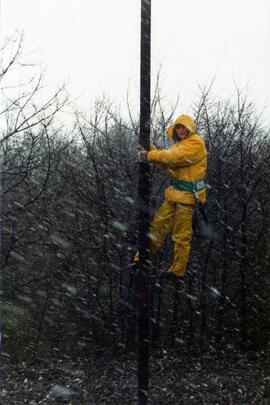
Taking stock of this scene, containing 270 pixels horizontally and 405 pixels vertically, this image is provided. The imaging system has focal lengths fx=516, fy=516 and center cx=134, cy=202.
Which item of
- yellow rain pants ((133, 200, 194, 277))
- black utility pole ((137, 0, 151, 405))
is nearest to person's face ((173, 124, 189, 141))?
black utility pole ((137, 0, 151, 405))

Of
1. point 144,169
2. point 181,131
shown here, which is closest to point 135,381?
point 144,169

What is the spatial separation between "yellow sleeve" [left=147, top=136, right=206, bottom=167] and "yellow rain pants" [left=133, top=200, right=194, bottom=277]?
485 millimetres

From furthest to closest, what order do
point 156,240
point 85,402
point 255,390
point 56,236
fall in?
point 56,236
point 255,390
point 85,402
point 156,240

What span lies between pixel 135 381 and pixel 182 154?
428 cm

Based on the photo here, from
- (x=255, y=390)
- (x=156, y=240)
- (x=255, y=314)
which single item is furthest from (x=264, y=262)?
(x=156, y=240)

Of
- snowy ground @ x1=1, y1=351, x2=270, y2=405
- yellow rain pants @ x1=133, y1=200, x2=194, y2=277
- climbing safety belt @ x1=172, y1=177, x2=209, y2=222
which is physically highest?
climbing safety belt @ x1=172, y1=177, x2=209, y2=222

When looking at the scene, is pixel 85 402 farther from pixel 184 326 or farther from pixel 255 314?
pixel 255 314

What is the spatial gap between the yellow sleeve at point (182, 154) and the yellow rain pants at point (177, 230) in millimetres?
485

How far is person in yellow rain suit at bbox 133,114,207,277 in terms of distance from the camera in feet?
16.1

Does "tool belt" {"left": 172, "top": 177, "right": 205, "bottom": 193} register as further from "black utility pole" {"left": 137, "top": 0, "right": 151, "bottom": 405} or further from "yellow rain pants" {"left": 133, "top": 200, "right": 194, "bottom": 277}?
"black utility pole" {"left": 137, "top": 0, "right": 151, "bottom": 405}

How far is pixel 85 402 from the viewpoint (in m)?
6.96

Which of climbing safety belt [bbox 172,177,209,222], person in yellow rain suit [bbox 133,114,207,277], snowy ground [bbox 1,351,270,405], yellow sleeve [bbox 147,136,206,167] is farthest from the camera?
snowy ground [bbox 1,351,270,405]

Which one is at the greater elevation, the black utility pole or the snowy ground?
the black utility pole

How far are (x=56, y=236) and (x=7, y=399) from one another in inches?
163
